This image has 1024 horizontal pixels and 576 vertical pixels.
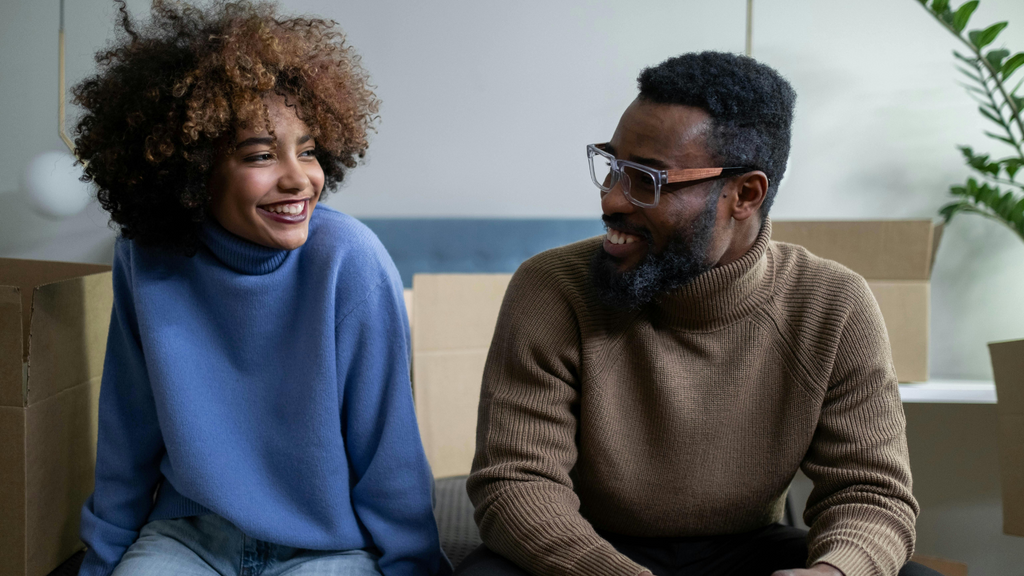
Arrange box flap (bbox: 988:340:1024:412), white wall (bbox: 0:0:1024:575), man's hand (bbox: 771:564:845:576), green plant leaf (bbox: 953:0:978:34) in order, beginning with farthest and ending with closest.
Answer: white wall (bbox: 0:0:1024:575)
green plant leaf (bbox: 953:0:978:34)
box flap (bbox: 988:340:1024:412)
man's hand (bbox: 771:564:845:576)

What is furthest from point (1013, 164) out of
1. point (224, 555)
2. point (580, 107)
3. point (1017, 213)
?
point (224, 555)

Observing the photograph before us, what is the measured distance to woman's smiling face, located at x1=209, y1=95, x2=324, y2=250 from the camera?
1.09 m

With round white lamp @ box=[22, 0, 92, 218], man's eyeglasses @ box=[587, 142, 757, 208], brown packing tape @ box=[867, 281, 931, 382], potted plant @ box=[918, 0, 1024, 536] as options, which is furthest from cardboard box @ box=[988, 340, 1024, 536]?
round white lamp @ box=[22, 0, 92, 218]

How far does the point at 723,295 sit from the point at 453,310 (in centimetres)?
99

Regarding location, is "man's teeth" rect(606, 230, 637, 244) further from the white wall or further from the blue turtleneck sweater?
the white wall

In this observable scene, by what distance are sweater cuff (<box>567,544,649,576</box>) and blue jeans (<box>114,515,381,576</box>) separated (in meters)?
0.33

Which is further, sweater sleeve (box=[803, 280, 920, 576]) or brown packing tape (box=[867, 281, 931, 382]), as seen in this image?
brown packing tape (box=[867, 281, 931, 382])

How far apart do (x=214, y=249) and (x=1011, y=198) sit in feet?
6.93

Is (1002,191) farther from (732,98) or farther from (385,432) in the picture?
(385,432)

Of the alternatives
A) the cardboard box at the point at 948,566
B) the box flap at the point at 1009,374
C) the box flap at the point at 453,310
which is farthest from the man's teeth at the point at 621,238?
the cardboard box at the point at 948,566

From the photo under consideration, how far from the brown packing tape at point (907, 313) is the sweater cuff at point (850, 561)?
0.93 m

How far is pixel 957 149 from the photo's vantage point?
248cm

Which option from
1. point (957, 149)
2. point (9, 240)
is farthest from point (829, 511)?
point (9, 240)

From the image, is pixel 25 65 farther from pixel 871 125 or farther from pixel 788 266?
pixel 871 125
